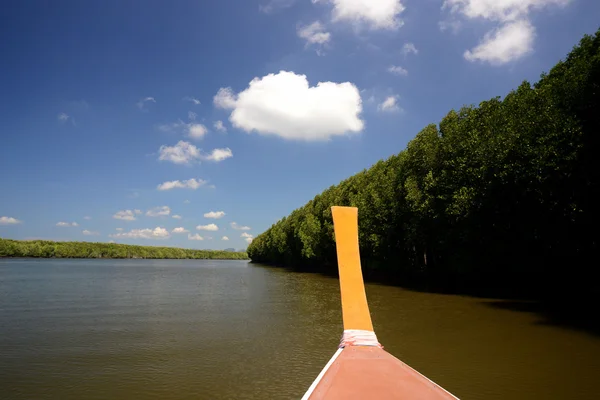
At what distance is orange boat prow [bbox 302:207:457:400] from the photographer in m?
5.15

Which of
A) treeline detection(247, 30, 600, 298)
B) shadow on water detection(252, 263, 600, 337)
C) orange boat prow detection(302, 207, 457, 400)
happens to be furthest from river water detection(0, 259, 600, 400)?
treeline detection(247, 30, 600, 298)

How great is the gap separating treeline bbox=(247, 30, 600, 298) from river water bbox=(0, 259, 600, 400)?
7.23 m

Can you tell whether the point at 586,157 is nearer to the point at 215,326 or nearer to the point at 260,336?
the point at 260,336

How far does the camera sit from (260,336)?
14.6m

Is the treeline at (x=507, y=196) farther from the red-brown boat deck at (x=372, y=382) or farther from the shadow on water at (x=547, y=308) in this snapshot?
the red-brown boat deck at (x=372, y=382)

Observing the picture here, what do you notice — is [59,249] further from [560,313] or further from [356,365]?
[356,365]

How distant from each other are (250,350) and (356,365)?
7.15m

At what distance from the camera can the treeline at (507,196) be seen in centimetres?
2081

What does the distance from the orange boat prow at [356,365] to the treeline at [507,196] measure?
18.5 meters

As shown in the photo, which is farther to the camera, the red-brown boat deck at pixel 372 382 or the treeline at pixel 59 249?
the treeline at pixel 59 249

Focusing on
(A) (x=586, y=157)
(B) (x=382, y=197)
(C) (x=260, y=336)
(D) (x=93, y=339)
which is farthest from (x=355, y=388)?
(B) (x=382, y=197)

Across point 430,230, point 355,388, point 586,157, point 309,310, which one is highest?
point 586,157

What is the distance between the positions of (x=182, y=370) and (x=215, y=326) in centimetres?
662

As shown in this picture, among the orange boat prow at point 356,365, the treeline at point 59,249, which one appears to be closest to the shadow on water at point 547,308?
the orange boat prow at point 356,365
